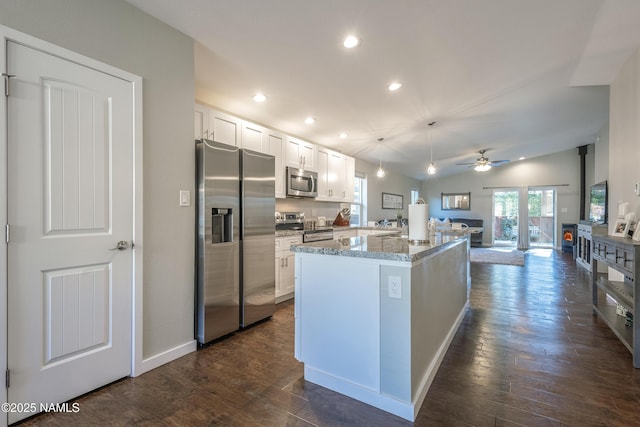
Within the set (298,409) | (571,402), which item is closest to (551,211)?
(571,402)

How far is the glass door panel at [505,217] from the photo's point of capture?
32.5 ft

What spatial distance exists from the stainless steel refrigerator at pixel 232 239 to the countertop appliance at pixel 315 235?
0.82m

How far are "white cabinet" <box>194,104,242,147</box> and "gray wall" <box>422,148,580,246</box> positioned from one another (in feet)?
31.3

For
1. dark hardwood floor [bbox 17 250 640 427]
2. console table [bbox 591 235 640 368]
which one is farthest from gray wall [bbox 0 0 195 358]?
console table [bbox 591 235 640 368]

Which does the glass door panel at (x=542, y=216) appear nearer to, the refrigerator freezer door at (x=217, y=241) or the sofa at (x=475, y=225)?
the sofa at (x=475, y=225)

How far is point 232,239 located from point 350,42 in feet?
6.49

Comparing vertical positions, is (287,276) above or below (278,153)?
below

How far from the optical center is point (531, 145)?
300 inches

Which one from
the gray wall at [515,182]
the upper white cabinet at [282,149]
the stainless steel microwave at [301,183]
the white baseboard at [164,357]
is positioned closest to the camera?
the white baseboard at [164,357]

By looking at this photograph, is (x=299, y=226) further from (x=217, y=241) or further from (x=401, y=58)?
(x=401, y=58)

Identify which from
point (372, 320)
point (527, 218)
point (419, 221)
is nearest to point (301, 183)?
point (419, 221)

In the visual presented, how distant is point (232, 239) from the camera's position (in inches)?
107

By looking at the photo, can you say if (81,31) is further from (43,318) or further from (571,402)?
(571,402)

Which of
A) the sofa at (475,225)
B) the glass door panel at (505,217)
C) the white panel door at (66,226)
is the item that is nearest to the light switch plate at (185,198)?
the white panel door at (66,226)
